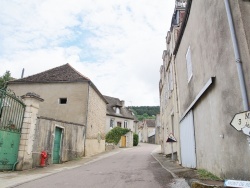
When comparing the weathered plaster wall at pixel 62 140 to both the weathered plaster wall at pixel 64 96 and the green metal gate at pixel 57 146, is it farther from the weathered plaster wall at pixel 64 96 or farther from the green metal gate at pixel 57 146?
the weathered plaster wall at pixel 64 96

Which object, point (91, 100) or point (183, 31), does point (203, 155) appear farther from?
point (91, 100)

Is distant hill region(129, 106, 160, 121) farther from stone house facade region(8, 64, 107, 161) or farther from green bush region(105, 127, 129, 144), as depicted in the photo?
Answer: stone house facade region(8, 64, 107, 161)

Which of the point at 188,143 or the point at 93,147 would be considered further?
the point at 93,147

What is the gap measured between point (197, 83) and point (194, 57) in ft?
3.23

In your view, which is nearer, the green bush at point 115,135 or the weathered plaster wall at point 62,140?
the weathered plaster wall at point 62,140

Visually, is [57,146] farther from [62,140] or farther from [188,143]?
[188,143]

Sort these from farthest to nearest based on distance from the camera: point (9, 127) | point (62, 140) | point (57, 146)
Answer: point (62, 140)
point (57, 146)
point (9, 127)

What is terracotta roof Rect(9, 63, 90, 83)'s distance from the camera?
21078 mm

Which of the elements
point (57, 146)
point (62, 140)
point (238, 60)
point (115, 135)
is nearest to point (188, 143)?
point (238, 60)

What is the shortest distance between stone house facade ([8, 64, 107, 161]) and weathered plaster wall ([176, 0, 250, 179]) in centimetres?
1240

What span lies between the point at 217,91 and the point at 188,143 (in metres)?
4.59

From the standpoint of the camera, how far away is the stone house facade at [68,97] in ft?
65.6

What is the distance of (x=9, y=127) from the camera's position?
1050 centimetres

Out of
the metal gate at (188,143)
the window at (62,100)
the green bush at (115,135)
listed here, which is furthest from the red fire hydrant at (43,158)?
the green bush at (115,135)
